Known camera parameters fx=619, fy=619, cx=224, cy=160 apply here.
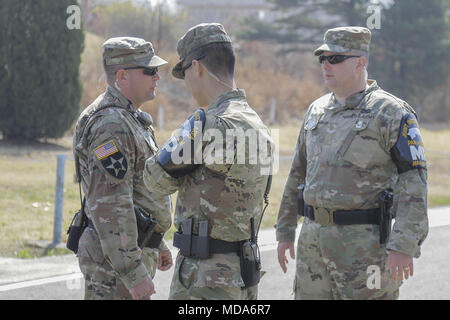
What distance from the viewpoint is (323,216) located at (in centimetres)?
361

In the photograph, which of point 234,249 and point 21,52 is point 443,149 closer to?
point 21,52

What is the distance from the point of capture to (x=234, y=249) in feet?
9.51

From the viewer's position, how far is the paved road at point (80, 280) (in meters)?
5.54

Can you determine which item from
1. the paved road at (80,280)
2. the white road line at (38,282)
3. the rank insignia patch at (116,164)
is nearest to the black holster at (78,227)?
the rank insignia patch at (116,164)

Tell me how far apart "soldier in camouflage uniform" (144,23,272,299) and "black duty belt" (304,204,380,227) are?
80 centimetres

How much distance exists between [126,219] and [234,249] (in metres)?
0.58

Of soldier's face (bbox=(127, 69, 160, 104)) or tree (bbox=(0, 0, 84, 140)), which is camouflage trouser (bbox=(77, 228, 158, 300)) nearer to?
soldier's face (bbox=(127, 69, 160, 104))

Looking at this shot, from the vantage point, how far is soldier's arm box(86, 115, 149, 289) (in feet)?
9.98

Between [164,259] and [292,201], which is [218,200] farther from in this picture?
[292,201]

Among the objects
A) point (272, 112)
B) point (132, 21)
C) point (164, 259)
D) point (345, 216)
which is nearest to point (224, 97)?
point (345, 216)

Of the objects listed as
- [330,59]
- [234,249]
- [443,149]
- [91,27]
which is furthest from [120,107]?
[91,27]

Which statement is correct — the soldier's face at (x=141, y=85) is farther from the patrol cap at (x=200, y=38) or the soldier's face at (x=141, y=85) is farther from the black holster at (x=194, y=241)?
the black holster at (x=194, y=241)

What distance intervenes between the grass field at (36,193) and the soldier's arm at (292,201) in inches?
87.3

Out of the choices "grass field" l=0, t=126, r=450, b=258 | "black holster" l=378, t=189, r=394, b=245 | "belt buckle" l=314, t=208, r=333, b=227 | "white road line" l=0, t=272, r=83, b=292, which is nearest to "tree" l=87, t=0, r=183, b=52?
"grass field" l=0, t=126, r=450, b=258
